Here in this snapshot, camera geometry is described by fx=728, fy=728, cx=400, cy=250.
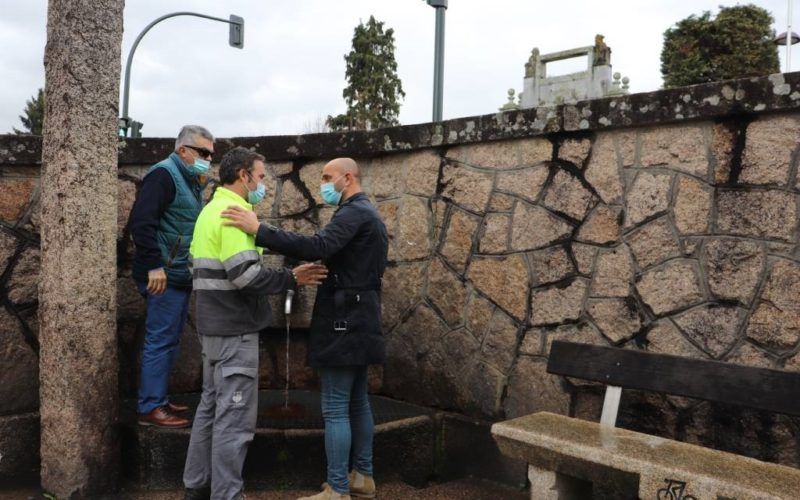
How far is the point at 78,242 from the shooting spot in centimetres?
363

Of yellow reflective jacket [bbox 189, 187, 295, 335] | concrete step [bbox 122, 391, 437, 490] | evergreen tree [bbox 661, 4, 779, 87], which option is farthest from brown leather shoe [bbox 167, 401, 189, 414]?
evergreen tree [bbox 661, 4, 779, 87]

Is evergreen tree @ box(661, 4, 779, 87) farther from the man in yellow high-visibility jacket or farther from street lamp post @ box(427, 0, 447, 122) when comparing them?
the man in yellow high-visibility jacket

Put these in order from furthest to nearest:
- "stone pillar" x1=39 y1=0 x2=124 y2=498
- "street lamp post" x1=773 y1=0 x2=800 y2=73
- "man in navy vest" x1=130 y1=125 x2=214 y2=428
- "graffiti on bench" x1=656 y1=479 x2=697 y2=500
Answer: "street lamp post" x1=773 y1=0 x2=800 y2=73 < "man in navy vest" x1=130 y1=125 x2=214 y2=428 < "stone pillar" x1=39 y1=0 x2=124 y2=498 < "graffiti on bench" x1=656 y1=479 x2=697 y2=500

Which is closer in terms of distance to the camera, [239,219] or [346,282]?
[239,219]

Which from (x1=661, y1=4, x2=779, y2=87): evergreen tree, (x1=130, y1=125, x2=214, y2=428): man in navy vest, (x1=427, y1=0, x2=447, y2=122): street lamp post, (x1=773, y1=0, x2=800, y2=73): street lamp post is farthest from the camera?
(x1=661, y1=4, x2=779, y2=87): evergreen tree

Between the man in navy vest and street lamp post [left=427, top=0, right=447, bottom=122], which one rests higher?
street lamp post [left=427, top=0, right=447, bottom=122]

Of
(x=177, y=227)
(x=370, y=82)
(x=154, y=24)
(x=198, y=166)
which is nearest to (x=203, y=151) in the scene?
(x=198, y=166)

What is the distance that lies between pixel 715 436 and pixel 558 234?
4.13 feet

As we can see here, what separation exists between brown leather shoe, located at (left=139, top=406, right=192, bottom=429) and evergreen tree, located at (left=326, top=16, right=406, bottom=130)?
27.5 m

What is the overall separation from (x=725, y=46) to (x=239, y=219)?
21.1 m

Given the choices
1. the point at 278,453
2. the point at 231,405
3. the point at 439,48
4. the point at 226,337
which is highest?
the point at 439,48

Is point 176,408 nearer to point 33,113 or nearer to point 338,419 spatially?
point 338,419

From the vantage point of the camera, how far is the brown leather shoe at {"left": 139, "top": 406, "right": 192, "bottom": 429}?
3.89 meters

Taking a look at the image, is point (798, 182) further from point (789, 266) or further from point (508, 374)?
point (508, 374)
